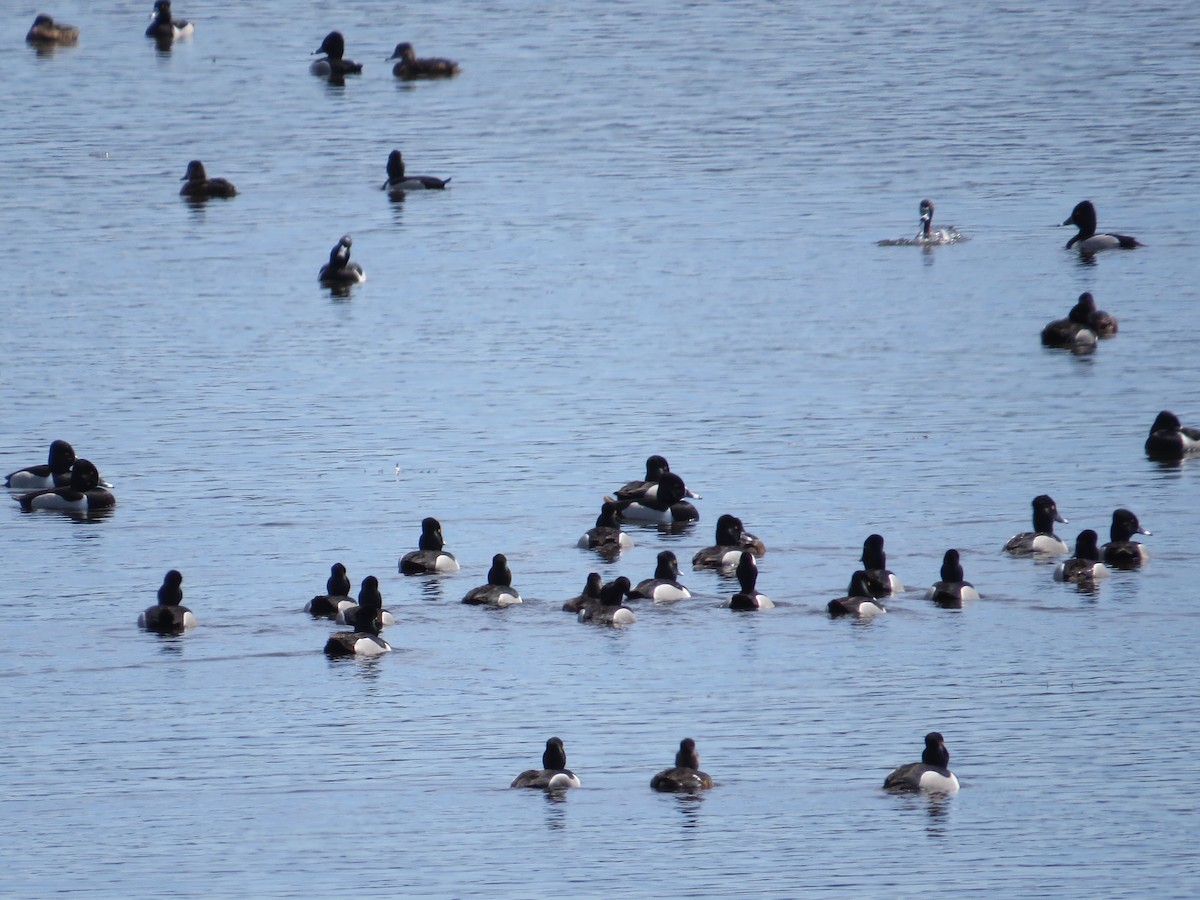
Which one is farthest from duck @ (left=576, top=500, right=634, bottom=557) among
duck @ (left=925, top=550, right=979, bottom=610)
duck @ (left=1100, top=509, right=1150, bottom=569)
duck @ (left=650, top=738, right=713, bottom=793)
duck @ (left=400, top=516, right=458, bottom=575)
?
duck @ (left=650, top=738, right=713, bottom=793)

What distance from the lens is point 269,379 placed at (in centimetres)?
4306

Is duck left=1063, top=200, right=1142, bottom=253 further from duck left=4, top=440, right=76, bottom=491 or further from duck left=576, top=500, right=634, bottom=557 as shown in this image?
duck left=4, top=440, right=76, bottom=491

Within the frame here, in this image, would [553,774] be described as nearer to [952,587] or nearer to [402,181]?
[952,587]

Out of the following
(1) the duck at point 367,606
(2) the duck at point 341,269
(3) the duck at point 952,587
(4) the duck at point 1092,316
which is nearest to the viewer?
(1) the duck at point 367,606

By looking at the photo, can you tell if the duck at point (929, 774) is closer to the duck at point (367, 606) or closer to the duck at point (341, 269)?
the duck at point (367, 606)

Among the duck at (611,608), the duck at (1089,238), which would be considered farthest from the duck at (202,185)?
the duck at (611,608)

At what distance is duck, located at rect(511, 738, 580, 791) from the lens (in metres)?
23.3

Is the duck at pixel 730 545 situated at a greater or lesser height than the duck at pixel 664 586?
greater

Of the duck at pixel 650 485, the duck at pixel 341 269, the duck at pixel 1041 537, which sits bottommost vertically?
the duck at pixel 1041 537

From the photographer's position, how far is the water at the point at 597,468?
75.5 feet

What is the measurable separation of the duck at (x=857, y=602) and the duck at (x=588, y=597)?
2.75m

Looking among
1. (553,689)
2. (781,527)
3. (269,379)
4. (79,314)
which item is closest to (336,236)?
(79,314)

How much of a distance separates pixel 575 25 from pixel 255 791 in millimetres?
68824

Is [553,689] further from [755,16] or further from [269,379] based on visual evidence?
[755,16]
